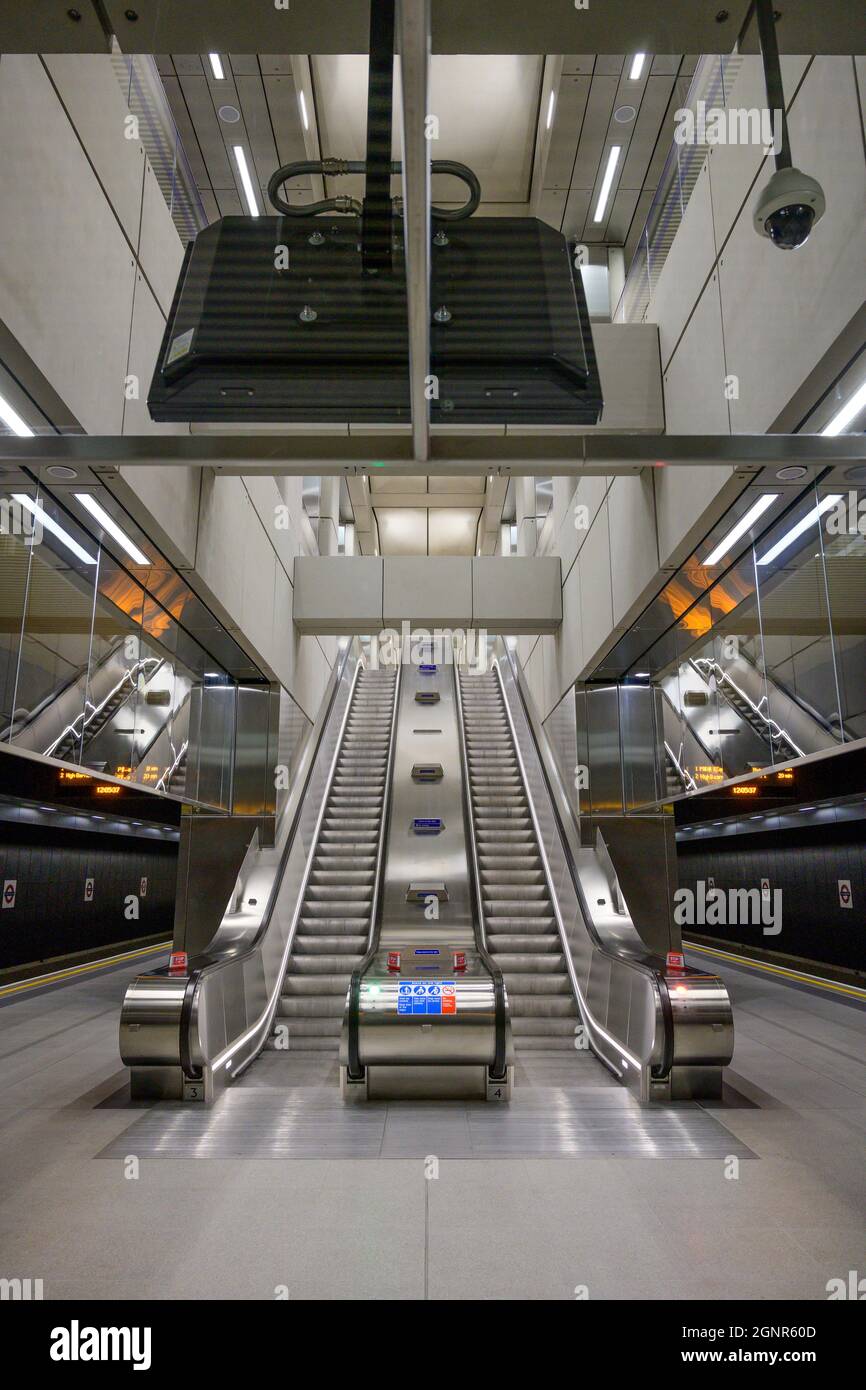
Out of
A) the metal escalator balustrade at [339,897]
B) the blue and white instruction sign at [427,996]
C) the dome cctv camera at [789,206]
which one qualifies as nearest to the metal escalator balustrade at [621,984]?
the blue and white instruction sign at [427,996]

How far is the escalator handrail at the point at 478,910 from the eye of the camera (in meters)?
6.10

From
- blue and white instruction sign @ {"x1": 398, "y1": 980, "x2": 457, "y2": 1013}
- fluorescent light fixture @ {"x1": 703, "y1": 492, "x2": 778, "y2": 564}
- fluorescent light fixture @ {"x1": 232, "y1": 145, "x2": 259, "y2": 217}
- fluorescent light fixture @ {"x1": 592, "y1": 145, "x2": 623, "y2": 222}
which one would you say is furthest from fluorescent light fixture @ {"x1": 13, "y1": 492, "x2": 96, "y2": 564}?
fluorescent light fixture @ {"x1": 592, "y1": 145, "x2": 623, "y2": 222}

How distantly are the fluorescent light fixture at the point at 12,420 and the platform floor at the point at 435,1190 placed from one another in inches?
154

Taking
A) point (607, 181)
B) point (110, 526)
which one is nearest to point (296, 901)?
point (110, 526)

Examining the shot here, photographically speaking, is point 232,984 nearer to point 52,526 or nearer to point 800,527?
point 52,526

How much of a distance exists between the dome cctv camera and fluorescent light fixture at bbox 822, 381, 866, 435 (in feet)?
4.08

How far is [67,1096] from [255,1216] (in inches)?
115

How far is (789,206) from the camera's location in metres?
3.11

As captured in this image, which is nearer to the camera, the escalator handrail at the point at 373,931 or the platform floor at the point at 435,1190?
the platform floor at the point at 435,1190

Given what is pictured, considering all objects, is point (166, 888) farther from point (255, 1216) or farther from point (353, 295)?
point (353, 295)

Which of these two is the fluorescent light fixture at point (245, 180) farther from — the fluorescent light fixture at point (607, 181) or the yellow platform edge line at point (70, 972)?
the yellow platform edge line at point (70, 972)

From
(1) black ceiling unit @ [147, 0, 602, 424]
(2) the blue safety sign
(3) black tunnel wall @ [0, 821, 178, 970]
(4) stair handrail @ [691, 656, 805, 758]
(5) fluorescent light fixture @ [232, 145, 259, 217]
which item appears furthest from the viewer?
(3) black tunnel wall @ [0, 821, 178, 970]

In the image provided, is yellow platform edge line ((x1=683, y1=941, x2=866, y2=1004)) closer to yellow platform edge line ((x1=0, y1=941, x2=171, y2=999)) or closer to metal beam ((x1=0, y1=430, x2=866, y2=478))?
metal beam ((x1=0, y1=430, x2=866, y2=478))

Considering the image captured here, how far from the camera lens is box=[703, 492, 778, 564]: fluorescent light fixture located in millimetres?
5367
